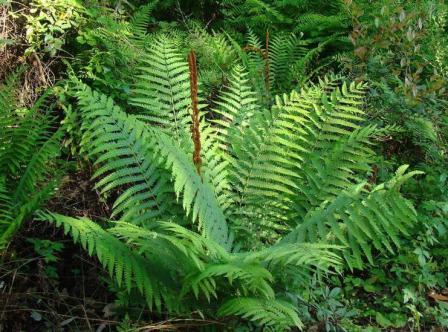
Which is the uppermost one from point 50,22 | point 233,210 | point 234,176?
point 50,22

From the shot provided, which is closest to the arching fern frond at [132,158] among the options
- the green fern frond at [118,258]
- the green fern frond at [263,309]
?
the green fern frond at [118,258]

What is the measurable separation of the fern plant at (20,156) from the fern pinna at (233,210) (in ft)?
0.60

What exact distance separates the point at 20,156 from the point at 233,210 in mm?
1224

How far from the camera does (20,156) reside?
299 centimetres

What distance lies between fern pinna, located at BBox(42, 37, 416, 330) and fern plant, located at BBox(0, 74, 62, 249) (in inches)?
7.2

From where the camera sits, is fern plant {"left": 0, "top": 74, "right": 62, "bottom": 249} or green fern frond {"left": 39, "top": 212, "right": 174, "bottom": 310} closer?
green fern frond {"left": 39, "top": 212, "right": 174, "bottom": 310}

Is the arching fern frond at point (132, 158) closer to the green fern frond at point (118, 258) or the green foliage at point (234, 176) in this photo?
the green foliage at point (234, 176)

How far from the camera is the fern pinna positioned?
227cm

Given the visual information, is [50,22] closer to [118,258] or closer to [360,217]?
[118,258]

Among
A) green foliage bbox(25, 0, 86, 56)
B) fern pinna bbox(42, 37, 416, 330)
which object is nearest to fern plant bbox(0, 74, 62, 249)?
fern pinna bbox(42, 37, 416, 330)

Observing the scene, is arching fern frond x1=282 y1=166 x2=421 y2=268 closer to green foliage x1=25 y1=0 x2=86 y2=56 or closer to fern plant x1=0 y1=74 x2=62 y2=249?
fern plant x1=0 y1=74 x2=62 y2=249

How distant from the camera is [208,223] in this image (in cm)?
266

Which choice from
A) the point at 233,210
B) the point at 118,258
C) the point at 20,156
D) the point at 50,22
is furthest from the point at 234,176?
the point at 50,22

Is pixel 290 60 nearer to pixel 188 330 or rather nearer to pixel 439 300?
pixel 439 300
